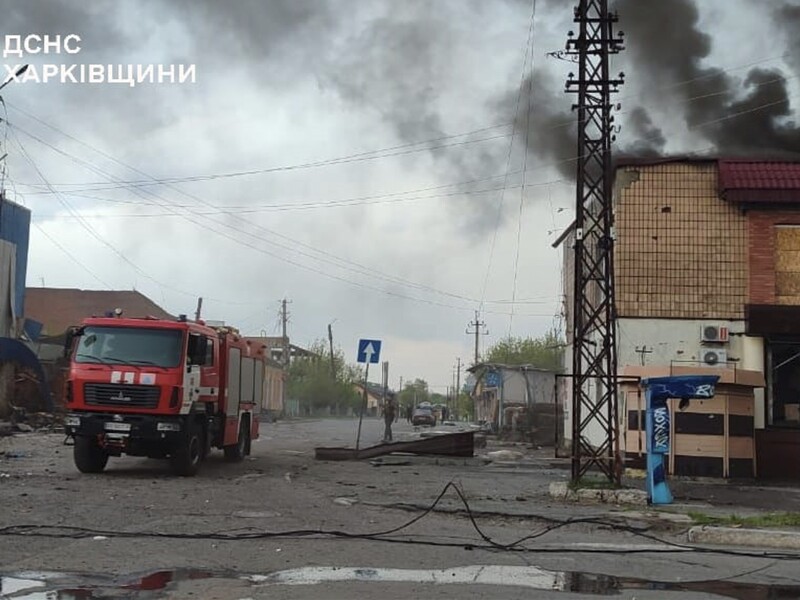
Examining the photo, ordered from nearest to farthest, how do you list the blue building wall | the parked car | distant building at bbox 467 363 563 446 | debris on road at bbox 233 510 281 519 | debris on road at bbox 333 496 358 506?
1. debris on road at bbox 233 510 281 519
2. debris on road at bbox 333 496 358 506
3. distant building at bbox 467 363 563 446
4. the blue building wall
5. the parked car

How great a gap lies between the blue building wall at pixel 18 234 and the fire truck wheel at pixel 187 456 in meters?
24.2

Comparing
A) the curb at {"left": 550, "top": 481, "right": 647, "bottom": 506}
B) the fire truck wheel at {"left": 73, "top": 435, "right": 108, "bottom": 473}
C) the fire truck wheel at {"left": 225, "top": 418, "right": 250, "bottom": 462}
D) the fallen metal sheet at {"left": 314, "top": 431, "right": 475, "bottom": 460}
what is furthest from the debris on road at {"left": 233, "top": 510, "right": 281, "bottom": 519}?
the fallen metal sheet at {"left": 314, "top": 431, "right": 475, "bottom": 460}

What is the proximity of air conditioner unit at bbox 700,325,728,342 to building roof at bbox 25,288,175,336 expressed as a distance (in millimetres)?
57481

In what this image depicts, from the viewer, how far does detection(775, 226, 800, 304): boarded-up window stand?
70.6 feet

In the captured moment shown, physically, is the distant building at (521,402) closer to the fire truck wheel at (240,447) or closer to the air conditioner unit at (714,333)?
the air conditioner unit at (714,333)

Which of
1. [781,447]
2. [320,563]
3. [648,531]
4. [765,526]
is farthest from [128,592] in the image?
[781,447]

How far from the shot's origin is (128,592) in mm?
6926

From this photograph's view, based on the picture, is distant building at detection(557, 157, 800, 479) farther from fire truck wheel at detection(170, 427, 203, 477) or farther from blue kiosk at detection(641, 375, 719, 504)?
fire truck wheel at detection(170, 427, 203, 477)

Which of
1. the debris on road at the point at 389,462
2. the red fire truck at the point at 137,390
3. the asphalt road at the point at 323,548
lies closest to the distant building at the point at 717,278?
the debris on road at the point at 389,462

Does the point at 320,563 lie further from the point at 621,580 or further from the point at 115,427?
the point at 115,427

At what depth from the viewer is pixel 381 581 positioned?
24.8ft

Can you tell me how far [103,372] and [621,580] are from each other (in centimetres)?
1070

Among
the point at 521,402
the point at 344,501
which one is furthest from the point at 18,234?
the point at 521,402

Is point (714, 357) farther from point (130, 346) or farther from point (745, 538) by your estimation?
point (130, 346)
